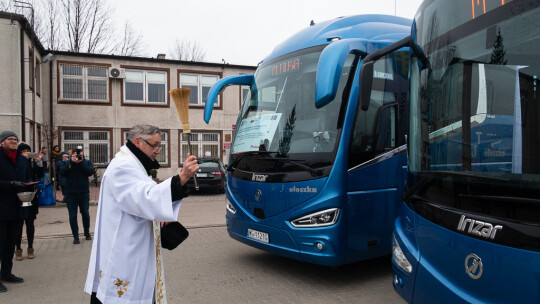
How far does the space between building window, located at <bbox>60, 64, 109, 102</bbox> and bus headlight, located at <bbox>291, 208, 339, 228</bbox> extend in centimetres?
1966

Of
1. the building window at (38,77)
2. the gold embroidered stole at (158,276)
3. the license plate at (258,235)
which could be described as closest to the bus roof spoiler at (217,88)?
the license plate at (258,235)

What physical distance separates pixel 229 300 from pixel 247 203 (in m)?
1.33

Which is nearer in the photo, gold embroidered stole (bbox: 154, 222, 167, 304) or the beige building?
gold embroidered stole (bbox: 154, 222, 167, 304)

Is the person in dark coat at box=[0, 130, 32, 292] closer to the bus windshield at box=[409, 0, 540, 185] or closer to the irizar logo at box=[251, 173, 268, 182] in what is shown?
the irizar logo at box=[251, 173, 268, 182]

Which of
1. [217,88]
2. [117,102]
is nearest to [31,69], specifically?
[117,102]

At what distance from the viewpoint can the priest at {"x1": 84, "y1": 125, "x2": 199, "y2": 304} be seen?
270cm

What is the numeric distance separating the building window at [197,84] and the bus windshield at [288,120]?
17.9 meters

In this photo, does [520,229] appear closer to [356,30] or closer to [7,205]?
[356,30]

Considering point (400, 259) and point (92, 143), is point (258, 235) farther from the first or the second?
point (92, 143)

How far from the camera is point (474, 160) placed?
8.66ft

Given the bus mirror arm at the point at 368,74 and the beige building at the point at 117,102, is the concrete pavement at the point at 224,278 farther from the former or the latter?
the beige building at the point at 117,102

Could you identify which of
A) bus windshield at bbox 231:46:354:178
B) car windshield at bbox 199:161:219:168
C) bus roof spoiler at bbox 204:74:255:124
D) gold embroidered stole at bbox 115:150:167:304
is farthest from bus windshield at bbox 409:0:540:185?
car windshield at bbox 199:161:219:168

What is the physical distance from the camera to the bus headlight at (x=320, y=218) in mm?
4668

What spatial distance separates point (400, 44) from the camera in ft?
12.2
